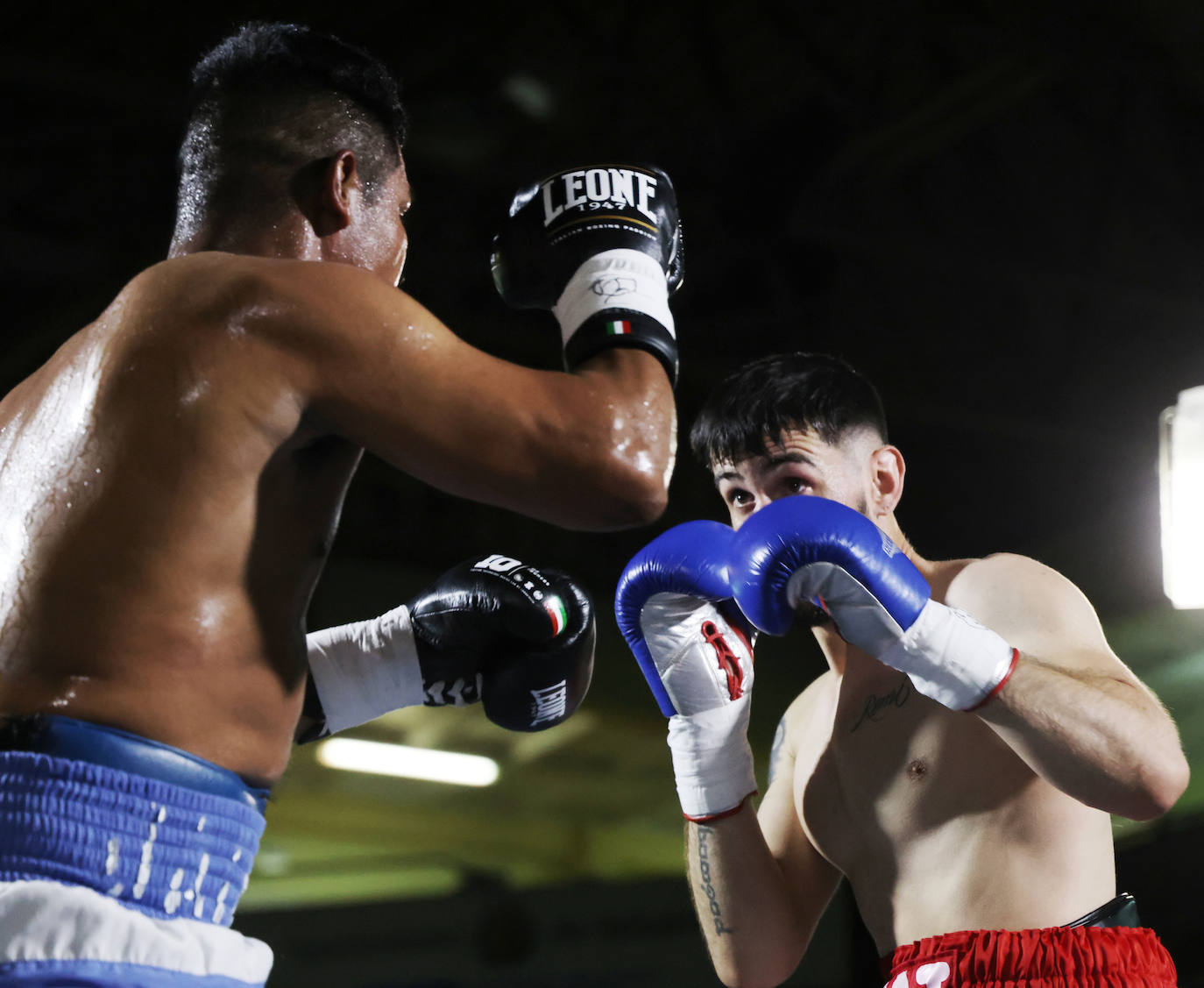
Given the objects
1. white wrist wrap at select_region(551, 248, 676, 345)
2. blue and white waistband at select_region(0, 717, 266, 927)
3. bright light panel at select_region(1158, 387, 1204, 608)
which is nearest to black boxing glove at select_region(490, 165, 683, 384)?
white wrist wrap at select_region(551, 248, 676, 345)

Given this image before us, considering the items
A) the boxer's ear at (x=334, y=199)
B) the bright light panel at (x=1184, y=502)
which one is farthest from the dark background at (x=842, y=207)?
the boxer's ear at (x=334, y=199)

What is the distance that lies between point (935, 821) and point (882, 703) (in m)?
0.25

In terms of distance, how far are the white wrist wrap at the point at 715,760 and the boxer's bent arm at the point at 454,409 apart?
92 centimetres

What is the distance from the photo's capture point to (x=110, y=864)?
107 cm

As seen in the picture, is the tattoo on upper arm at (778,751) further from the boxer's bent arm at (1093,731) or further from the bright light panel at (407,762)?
the bright light panel at (407,762)

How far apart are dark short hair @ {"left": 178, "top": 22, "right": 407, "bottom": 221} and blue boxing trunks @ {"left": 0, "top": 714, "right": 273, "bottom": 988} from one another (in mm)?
721

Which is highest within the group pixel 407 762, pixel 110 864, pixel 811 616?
pixel 407 762

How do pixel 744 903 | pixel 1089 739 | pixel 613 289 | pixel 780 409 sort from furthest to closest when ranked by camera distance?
pixel 780 409, pixel 744 903, pixel 1089 739, pixel 613 289

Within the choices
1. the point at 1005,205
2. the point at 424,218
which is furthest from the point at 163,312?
the point at 1005,205

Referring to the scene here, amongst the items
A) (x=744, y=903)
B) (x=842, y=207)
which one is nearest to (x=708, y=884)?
(x=744, y=903)

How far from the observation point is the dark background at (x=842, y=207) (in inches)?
165

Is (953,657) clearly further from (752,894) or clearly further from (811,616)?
(752,894)

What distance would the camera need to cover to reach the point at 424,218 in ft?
16.7

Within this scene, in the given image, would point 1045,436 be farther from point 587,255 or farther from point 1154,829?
point 587,255
